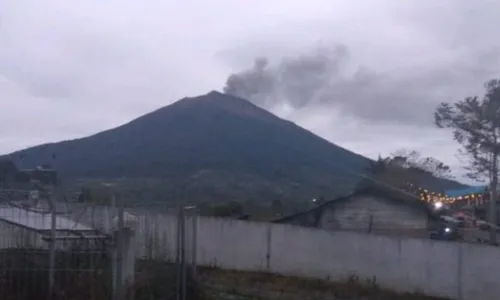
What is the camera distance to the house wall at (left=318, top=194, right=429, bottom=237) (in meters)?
29.5

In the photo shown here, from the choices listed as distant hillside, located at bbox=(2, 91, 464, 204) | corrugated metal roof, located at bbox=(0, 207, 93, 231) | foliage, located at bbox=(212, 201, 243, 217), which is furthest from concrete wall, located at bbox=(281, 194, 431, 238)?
distant hillside, located at bbox=(2, 91, 464, 204)

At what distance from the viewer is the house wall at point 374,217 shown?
2955 centimetres

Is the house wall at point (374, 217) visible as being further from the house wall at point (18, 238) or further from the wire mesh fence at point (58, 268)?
the wire mesh fence at point (58, 268)

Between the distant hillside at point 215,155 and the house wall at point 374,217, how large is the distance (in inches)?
1255

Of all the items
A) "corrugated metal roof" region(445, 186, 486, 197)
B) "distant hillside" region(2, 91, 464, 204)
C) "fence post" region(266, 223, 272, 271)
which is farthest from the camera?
"distant hillside" region(2, 91, 464, 204)

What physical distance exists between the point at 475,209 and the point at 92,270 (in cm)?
3966

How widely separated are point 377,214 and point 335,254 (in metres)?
8.64

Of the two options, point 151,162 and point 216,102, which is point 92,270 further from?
point 216,102

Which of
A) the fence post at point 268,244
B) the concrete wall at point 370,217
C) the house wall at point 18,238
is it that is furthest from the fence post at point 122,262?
the concrete wall at point 370,217

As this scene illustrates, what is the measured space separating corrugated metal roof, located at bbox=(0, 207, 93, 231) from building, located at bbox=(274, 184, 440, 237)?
14350 mm

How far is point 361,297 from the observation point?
19672 mm

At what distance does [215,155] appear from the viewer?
95.4 m

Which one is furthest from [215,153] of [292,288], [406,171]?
[292,288]

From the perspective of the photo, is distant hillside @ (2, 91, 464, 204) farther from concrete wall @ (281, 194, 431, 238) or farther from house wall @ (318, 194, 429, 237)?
house wall @ (318, 194, 429, 237)
